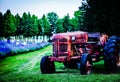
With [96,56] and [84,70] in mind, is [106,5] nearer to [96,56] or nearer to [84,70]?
[96,56]

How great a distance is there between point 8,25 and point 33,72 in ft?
6.81

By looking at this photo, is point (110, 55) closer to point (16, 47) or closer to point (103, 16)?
point (103, 16)

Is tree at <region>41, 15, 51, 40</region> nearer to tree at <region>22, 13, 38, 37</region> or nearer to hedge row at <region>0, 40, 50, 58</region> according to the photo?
tree at <region>22, 13, 38, 37</region>

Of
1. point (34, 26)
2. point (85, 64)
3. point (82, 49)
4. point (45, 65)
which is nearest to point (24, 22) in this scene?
point (34, 26)

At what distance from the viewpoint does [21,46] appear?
15.0 metres

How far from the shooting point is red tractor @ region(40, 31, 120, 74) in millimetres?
10672

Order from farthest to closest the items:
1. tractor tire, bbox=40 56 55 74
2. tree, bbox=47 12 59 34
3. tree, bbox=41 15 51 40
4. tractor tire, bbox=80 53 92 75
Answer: tractor tire, bbox=40 56 55 74 < tree, bbox=47 12 59 34 < tree, bbox=41 15 51 40 < tractor tire, bbox=80 53 92 75

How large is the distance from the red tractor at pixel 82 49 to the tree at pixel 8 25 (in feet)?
5.02

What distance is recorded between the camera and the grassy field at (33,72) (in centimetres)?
870

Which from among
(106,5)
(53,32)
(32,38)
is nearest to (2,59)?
(32,38)

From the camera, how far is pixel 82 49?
11141 mm

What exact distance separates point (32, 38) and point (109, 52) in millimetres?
2889

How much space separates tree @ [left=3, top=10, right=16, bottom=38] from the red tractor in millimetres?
1530

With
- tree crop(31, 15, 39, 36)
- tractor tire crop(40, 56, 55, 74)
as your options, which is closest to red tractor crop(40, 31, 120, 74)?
tractor tire crop(40, 56, 55, 74)
